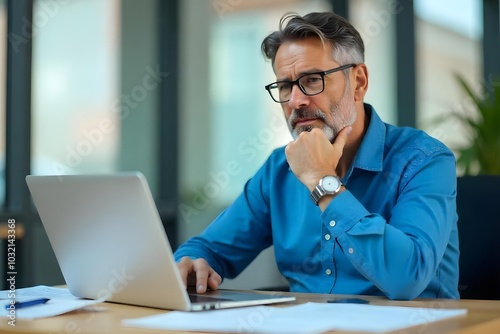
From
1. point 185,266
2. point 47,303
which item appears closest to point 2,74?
point 185,266

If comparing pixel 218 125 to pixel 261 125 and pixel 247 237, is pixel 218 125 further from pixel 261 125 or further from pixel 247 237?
pixel 247 237

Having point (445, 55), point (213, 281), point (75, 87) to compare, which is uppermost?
point (445, 55)

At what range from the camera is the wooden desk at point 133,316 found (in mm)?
1130

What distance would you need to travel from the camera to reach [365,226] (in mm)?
1558

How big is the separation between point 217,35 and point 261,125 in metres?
0.70

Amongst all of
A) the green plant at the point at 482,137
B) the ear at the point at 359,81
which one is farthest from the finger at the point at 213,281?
the green plant at the point at 482,137

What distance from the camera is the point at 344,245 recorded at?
5.17ft

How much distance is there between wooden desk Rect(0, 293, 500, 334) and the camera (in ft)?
3.71

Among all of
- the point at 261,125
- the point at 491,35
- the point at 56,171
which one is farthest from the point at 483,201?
the point at 491,35

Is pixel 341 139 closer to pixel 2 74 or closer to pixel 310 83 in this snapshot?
pixel 310 83

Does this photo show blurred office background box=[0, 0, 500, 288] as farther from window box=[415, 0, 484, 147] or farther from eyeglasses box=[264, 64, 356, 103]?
eyeglasses box=[264, 64, 356, 103]

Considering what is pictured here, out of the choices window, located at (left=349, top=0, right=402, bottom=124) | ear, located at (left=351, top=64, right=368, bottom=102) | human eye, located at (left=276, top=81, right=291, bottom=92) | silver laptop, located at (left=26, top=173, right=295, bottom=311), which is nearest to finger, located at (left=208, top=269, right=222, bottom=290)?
silver laptop, located at (left=26, top=173, right=295, bottom=311)

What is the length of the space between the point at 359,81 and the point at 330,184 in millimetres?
479

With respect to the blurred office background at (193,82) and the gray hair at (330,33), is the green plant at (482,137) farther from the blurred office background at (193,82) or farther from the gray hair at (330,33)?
the gray hair at (330,33)
